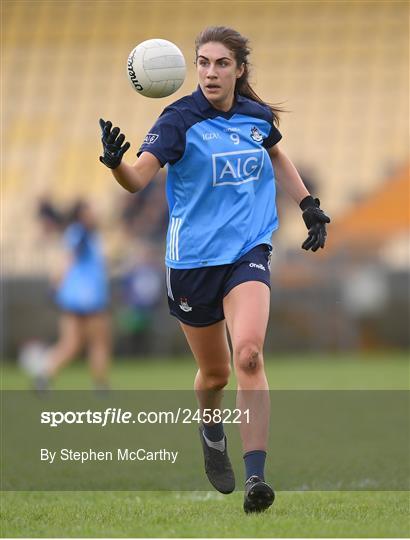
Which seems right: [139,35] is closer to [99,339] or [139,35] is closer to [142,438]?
[99,339]

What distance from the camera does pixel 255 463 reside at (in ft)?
15.7

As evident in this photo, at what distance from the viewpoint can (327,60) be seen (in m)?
26.0

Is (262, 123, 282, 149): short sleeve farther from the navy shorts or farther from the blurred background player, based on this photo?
the blurred background player

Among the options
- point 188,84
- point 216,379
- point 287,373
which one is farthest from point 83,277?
point 188,84

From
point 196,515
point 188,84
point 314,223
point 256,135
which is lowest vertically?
point 196,515

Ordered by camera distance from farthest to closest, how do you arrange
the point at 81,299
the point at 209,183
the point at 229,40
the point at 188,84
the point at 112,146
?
the point at 188,84 → the point at 81,299 → the point at 229,40 → the point at 209,183 → the point at 112,146

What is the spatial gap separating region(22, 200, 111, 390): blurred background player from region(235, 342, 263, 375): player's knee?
22.5ft

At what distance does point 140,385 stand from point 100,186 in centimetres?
1037

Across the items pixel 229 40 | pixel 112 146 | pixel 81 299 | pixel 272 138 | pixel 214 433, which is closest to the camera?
pixel 112 146

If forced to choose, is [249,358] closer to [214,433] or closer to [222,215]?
[222,215]

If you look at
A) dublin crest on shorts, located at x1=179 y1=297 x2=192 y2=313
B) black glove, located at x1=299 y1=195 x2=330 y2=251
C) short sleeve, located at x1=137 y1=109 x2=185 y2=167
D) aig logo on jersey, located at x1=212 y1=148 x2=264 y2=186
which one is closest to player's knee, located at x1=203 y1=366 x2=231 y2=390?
dublin crest on shorts, located at x1=179 y1=297 x2=192 y2=313

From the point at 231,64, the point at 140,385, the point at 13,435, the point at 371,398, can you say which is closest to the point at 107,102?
the point at 140,385

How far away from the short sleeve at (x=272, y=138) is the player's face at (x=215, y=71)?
11.9 inches

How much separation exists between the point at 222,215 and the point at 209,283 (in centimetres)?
31
